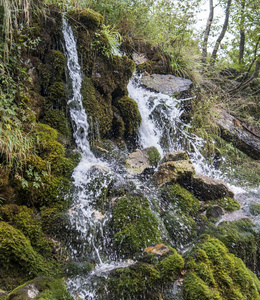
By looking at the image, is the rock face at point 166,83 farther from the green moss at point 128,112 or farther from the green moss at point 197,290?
the green moss at point 197,290

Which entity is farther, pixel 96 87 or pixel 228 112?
pixel 228 112

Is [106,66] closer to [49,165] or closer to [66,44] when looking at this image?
[66,44]

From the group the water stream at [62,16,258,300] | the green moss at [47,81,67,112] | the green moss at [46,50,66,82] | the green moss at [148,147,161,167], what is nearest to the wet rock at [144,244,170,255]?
the water stream at [62,16,258,300]

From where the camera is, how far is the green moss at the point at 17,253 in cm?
245

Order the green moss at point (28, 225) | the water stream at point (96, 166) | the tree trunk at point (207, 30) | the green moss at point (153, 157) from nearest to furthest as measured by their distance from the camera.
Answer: the green moss at point (28, 225) < the water stream at point (96, 166) < the green moss at point (153, 157) < the tree trunk at point (207, 30)

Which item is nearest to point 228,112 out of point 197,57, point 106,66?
point 197,57

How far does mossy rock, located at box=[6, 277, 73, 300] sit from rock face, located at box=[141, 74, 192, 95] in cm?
557

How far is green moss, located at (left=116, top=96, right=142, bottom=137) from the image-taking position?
5.78 metres

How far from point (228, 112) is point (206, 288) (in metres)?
7.04

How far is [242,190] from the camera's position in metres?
5.96

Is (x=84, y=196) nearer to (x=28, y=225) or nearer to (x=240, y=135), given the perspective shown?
(x=28, y=225)

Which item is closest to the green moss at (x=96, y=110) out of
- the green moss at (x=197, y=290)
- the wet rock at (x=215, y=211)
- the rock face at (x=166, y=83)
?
the rock face at (x=166, y=83)

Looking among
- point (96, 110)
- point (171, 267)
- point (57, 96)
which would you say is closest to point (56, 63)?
point (57, 96)

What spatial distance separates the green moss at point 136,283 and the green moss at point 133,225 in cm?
51
